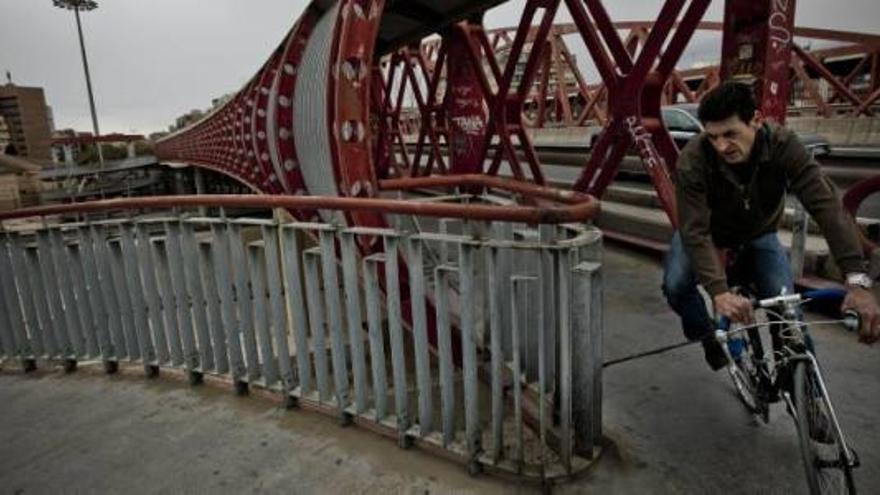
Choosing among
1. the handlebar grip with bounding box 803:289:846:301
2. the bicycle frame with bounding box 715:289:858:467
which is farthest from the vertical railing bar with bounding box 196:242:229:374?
the handlebar grip with bounding box 803:289:846:301

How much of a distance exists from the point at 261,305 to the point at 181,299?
0.65 metres

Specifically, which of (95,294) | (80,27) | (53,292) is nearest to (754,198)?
(95,294)

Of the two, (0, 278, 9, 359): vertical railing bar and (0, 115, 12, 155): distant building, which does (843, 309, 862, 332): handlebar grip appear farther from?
(0, 115, 12, 155): distant building

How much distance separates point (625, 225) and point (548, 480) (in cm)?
551

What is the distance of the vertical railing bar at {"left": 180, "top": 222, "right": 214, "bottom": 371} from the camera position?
3.25 meters

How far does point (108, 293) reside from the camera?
3.59 meters

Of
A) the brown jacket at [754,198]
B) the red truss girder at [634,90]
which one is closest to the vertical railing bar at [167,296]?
the brown jacket at [754,198]

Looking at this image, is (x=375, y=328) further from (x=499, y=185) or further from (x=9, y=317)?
(x=9, y=317)

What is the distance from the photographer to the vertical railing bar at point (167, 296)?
11.0 ft

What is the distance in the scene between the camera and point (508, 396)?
9.91 ft

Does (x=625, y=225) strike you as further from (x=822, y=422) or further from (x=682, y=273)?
(x=822, y=422)

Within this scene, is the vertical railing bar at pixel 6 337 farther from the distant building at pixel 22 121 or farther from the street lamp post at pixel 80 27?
the distant building at pixel 22 121

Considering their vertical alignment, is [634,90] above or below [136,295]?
above

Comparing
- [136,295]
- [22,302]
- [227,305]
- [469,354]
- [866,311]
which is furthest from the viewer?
[22,302]
